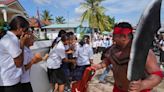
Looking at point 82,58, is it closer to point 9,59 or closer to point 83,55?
point 83,55

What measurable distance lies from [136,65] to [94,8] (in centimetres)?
3433

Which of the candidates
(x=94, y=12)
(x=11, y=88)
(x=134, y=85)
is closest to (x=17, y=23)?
(x=11, y=88)

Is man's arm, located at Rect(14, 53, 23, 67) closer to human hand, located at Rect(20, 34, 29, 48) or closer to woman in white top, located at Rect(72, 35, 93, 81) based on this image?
human hand, located at Rect(20, 34, 29, 48)

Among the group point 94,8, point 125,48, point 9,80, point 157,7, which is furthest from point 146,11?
point 94,8

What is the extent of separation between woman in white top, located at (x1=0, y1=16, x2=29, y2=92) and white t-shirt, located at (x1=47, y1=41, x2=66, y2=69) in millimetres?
1954

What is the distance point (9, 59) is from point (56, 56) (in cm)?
219

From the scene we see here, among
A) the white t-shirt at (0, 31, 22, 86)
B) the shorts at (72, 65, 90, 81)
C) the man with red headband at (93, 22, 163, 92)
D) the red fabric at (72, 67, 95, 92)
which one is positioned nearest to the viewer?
the man with red headband at (93, 22, 163, 92)

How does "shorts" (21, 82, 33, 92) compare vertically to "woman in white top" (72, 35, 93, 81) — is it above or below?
above

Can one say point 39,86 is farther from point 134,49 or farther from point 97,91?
point 134,49

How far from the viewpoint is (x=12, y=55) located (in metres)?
2.65

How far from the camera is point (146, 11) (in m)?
1.09

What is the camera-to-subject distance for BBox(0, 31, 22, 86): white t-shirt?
8.71 ft

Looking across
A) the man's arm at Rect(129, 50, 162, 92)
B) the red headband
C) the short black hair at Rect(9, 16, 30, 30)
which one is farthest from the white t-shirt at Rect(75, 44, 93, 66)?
the man's arm at Rect(129, 50, 162, 92)

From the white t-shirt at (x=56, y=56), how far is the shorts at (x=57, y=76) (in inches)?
3.4
